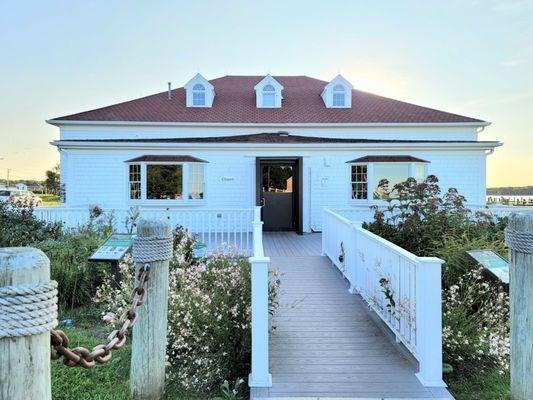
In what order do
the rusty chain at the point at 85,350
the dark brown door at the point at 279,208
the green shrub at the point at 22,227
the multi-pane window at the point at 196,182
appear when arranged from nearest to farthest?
the rusty chain at the point at 85,350
the green shrub at the point at 22,227
the multi-pane window at the point at 196,182
the dark brown door at the point at 279,208

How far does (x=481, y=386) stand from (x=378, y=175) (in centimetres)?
1069

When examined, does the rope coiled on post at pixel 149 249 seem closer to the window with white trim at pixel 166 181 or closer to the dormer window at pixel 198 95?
the window with white trim at pixel 166 181

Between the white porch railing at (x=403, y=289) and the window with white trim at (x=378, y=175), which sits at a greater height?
the window with white trim at (x=378, y=175)

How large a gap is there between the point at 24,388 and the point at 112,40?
14.2 m

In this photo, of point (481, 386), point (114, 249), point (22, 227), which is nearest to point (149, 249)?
point (114, 249)

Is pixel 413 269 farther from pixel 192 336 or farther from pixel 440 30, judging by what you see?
pixel 440 30

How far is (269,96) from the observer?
17.8m

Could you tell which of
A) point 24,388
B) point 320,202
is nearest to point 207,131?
point 320,202

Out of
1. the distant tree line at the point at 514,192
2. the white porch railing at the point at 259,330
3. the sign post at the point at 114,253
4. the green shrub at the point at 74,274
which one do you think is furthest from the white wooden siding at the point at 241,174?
the distant tree line at the point at 514,192

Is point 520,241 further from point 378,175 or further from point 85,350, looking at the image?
point 378,175

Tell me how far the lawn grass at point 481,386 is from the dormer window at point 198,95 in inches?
645

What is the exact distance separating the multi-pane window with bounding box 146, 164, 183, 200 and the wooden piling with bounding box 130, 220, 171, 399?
1094 centimetres

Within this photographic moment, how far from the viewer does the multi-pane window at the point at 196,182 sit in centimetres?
1357

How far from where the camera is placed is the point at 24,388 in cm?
132
